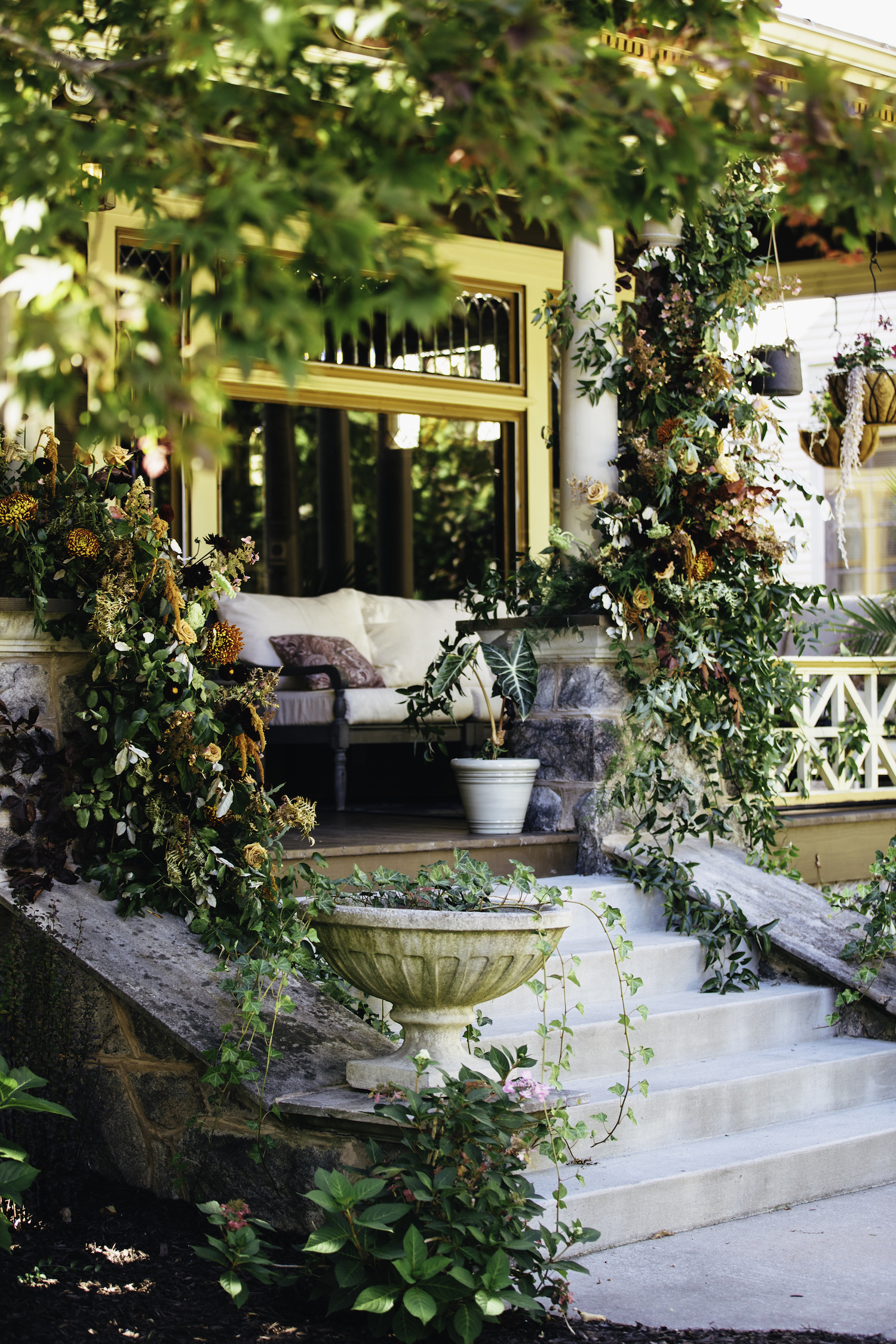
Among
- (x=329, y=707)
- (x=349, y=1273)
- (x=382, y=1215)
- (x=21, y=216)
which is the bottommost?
(x=349, y=1273)

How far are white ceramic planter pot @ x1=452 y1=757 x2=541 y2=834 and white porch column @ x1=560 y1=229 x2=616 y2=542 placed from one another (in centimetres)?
89

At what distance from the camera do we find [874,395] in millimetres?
7117

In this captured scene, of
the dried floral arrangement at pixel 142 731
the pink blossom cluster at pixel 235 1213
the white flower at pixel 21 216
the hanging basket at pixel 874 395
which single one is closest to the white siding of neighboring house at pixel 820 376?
the hanging basket at pixel 874 395

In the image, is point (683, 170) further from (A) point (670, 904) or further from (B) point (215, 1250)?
(A) point (670, 904)

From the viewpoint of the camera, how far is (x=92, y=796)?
11.6 ft

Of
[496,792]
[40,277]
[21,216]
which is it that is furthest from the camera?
[496,792]

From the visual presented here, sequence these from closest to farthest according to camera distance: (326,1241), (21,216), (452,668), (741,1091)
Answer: (21,216) → (326,1241) → (741,1091) → (452,668)

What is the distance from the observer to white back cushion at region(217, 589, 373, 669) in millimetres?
6762

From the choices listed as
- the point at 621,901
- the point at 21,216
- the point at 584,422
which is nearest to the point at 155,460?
the point at 21,216

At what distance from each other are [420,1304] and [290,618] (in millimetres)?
4760

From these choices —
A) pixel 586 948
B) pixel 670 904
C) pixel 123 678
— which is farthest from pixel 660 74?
pixel 670 904

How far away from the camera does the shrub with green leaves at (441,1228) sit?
8.44 ft

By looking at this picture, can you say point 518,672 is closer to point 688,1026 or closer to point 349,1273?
point 688,1026

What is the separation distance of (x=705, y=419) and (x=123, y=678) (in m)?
2.36
